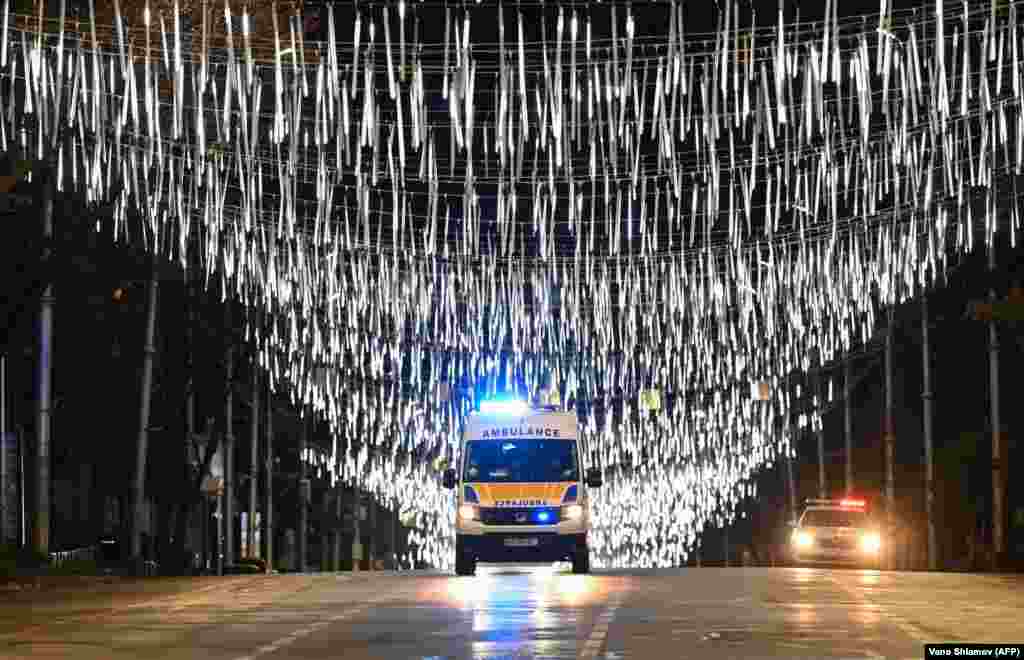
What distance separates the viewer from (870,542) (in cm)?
4981

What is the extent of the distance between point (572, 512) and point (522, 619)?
14.2m

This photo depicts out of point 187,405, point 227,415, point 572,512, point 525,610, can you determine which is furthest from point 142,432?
point 525,610

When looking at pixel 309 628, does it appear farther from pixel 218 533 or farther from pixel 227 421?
pixel 227 421

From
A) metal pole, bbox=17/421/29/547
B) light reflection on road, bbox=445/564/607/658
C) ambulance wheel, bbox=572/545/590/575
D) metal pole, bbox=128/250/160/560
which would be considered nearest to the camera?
light reflection on road, bbox=445/564/607/658

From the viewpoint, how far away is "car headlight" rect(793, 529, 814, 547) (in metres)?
49.9

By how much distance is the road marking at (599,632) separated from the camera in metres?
18.6

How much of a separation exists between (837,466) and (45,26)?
6157cm

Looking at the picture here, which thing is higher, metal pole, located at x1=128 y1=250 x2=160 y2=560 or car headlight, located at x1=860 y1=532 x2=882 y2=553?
metal pole, located at x1=128 y1=250 x2=160 y2=560

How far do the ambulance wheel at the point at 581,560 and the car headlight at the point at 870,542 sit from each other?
13.5m

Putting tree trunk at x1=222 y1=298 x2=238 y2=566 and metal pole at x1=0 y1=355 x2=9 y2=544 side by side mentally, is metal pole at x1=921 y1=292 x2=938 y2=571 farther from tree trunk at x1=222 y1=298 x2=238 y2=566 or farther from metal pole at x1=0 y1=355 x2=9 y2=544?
metal pole at x1=0 y1=355 x2=9 y2=544

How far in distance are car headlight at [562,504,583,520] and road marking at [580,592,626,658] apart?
33.5 feet

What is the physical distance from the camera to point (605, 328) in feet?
236

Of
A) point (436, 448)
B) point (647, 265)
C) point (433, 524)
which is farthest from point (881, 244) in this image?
point (433, 524)

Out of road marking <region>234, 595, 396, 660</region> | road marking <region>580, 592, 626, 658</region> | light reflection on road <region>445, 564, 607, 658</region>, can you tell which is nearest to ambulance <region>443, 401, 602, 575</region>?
light reflection on road <region>445, 564, 607, 658</region>
